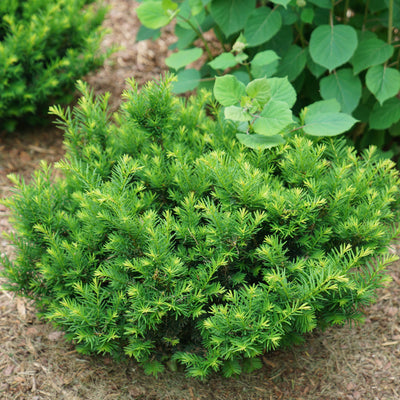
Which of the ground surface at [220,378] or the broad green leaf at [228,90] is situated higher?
the broad green leaf at [228,90]

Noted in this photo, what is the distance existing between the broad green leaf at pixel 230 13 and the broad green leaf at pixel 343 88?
22.3 inches

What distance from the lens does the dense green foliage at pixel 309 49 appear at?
221 cm

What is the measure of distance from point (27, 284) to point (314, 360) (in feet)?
4.19

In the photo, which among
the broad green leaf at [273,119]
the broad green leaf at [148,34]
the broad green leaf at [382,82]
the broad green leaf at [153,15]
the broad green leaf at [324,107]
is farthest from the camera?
the broad green leaf at [148,34]

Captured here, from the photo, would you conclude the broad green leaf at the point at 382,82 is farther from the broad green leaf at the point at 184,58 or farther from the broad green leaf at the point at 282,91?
the broad green leaf at the point at 184,58

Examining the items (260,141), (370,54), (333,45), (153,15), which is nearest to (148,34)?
(153,15)

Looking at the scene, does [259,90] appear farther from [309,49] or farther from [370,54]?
[370,54]

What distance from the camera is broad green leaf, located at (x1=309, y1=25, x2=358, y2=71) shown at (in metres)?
2.23

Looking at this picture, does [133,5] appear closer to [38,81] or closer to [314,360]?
[38,81]

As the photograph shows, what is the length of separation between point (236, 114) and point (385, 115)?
1.30m

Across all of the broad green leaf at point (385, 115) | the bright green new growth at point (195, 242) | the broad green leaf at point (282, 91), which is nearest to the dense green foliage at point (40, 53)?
the bright green new growth at point (195, 242)

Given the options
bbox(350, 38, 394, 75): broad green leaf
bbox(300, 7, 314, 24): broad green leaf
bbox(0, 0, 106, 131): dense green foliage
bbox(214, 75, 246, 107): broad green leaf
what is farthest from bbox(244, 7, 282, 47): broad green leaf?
bbox(0, 0, 106, 131): dense green foliage

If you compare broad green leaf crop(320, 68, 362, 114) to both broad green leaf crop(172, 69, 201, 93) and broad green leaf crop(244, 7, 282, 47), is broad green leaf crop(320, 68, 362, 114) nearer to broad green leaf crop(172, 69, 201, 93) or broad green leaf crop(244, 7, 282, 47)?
broad green leaf crop(244, 7, 282, 47)

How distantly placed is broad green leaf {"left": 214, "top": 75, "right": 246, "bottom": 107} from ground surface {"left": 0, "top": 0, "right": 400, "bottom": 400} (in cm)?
112
